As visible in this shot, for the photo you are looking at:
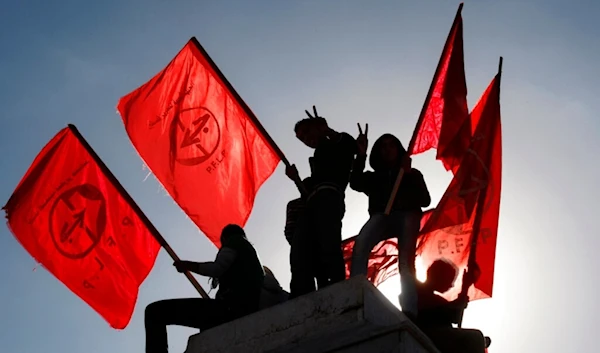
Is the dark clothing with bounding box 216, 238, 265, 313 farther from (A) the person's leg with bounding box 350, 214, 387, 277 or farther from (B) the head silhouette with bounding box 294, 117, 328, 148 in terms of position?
(B) the head silhouette with bounding box 294, 117, 328, 148

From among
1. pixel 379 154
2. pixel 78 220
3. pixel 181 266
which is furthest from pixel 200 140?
pixel 181 266

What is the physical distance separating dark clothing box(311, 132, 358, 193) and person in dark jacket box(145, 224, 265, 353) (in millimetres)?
946

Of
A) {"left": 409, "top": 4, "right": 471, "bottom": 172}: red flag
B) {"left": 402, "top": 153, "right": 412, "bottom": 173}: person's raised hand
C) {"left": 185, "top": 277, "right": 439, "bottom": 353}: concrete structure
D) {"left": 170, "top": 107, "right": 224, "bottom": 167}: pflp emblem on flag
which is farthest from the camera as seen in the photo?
{"left": 170, "top": 107, "right": 224, "bottom": 167}: pflp emblem on flag

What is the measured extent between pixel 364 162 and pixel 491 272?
1.88 meters

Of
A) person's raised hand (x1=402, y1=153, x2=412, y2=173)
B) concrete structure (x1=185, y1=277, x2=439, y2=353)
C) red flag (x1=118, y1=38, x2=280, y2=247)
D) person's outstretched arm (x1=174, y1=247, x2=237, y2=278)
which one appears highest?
red flag (x1=118, y1=38, x2=280, y2=247)

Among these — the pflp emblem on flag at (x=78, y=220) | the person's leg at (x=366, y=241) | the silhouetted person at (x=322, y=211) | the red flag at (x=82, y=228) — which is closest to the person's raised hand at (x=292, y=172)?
the silhouetted person at (x=322, y=211)

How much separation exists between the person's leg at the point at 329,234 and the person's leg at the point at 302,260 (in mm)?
89

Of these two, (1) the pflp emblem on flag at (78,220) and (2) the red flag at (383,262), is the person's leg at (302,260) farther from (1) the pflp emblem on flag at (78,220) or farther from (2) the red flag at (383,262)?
(1) the pflp emblem on flag at (78,220)

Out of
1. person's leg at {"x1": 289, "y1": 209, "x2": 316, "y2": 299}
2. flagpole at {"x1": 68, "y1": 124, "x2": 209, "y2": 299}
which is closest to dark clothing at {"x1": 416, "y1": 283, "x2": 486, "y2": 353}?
person's leg at {"x1": 289, "y1": 209, "x2": 316, "y2": 299}

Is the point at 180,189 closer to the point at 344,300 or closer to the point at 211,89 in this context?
the point at 211,89

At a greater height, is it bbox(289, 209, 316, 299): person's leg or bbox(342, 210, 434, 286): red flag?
bbox(342, 210, 434, 286): red flag

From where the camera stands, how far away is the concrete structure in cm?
534

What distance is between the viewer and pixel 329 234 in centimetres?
698

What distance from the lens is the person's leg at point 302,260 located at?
6.98 meters
